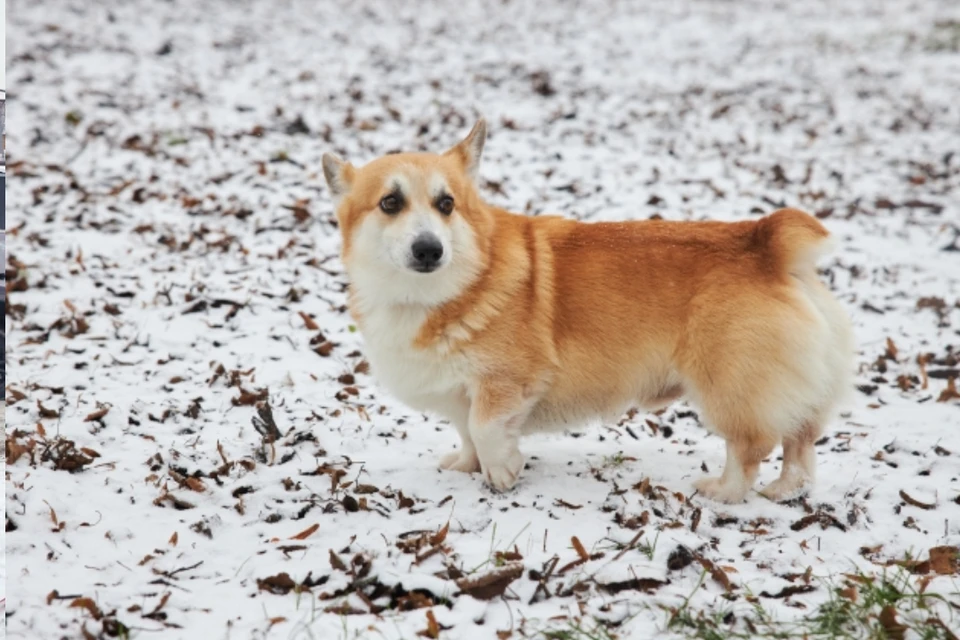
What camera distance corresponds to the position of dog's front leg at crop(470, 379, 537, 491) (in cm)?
353

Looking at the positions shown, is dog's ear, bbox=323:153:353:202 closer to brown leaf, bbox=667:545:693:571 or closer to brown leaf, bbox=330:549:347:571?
brown leaf, bbox=330:549:347:571

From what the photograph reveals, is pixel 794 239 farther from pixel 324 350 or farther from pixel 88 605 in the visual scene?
pixel 88 605

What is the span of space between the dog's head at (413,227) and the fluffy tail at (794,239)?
1.30 m

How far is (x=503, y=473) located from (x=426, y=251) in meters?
1.09

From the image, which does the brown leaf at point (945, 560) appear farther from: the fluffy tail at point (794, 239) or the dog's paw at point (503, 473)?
the dog's paw at point (503, 473)

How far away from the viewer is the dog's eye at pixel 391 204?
343 centimetres

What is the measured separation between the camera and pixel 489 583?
278 cm

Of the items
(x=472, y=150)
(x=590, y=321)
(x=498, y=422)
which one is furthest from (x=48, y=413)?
(x=590, y=321)

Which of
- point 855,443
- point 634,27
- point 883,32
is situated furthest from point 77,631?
point 883,32

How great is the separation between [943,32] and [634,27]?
557 cm

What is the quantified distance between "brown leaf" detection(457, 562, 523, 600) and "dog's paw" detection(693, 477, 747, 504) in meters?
1.20

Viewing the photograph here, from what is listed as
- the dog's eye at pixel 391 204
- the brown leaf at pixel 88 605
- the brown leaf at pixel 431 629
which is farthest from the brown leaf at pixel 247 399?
the brown leaf at pixel 431 629

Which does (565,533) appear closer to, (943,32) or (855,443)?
(855,443)

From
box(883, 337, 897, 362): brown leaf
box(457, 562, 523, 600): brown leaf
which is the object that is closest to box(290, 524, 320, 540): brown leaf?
box(457, 562, 523, 600): brown leaf
